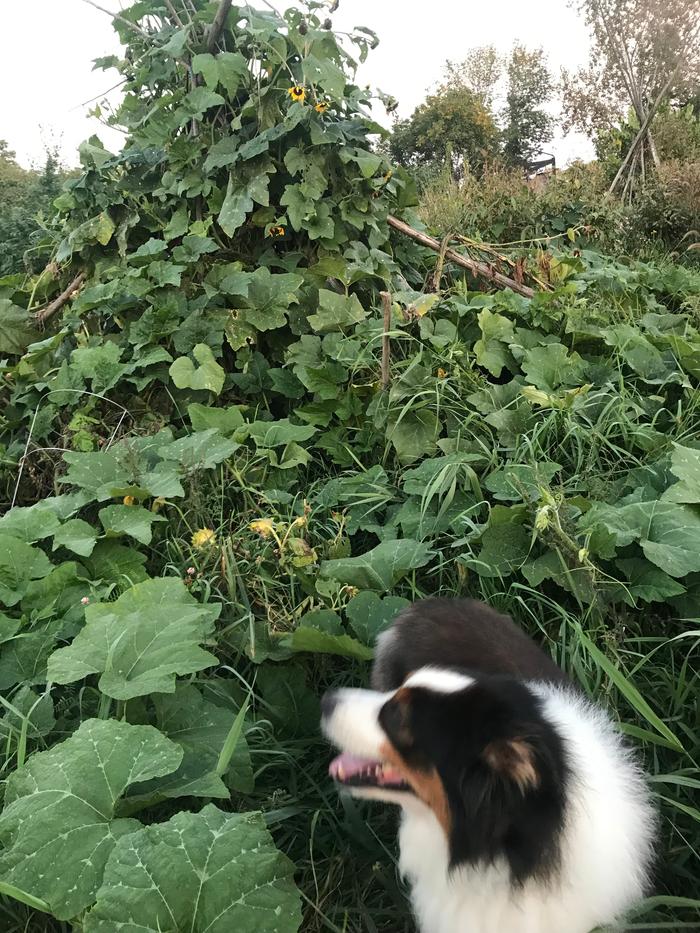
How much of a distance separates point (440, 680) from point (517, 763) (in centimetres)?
31

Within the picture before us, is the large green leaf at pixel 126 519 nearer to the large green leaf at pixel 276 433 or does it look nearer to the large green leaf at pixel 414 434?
the large green leaf at pixel 276 433

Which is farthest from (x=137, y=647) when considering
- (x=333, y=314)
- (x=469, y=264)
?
(x=469, y=264)

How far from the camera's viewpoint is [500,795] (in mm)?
1242

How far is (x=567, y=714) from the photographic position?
5.14ft

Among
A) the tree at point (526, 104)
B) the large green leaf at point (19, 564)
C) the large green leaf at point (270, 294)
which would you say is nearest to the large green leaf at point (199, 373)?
the large green leaf at point (270, 294)

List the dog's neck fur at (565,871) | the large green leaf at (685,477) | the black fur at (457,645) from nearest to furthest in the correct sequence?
the dog's neck fur at (565,871), the black fur at (457,645), the large green leaf at (685,477)

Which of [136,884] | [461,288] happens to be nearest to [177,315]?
[461,288]

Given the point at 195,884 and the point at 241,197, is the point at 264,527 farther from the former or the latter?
the point at 241,197

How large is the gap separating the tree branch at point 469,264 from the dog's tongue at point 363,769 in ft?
10.5

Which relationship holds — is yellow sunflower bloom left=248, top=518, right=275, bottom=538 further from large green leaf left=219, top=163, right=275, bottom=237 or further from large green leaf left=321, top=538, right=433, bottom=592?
large green leaf left=219, top=163, right=275, bottom=237

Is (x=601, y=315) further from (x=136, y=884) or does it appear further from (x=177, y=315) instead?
(x=136, y=884)

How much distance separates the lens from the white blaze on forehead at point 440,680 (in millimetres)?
1447

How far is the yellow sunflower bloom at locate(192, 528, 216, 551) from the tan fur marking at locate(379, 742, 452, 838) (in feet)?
3.75

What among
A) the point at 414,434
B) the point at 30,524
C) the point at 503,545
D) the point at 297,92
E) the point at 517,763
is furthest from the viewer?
the point at 297,92
